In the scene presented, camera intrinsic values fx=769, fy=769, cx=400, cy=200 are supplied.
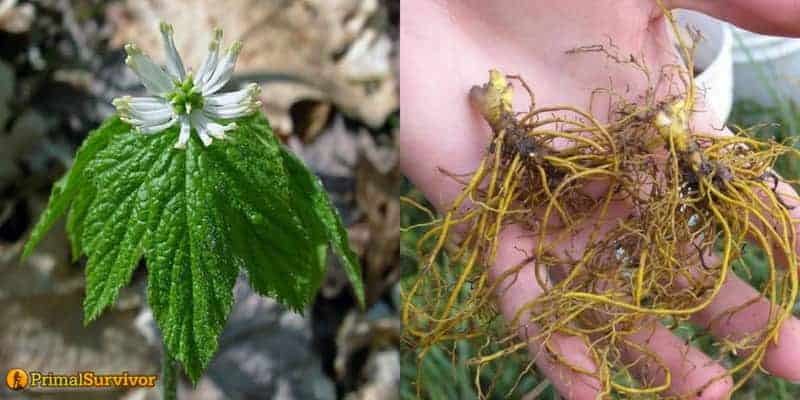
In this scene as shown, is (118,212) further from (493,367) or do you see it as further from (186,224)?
(493,367)

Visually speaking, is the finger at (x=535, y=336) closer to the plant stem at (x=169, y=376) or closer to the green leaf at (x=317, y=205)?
the green leaf at (x=317, y=205)

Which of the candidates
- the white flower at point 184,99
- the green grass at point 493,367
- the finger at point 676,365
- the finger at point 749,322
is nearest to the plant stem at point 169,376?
the white flower at point 184,99

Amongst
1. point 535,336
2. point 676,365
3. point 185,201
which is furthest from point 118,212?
point 676,365

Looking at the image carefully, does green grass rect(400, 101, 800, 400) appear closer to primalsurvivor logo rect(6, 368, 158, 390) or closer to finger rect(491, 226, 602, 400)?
finger rect(491, 226, 602, 400)

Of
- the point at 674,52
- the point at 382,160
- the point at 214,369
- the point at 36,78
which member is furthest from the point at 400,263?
the point at 36,78

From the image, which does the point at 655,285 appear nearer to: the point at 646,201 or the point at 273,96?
the point at 646,201

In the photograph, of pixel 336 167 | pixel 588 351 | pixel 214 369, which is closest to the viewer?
pixel 588 351
